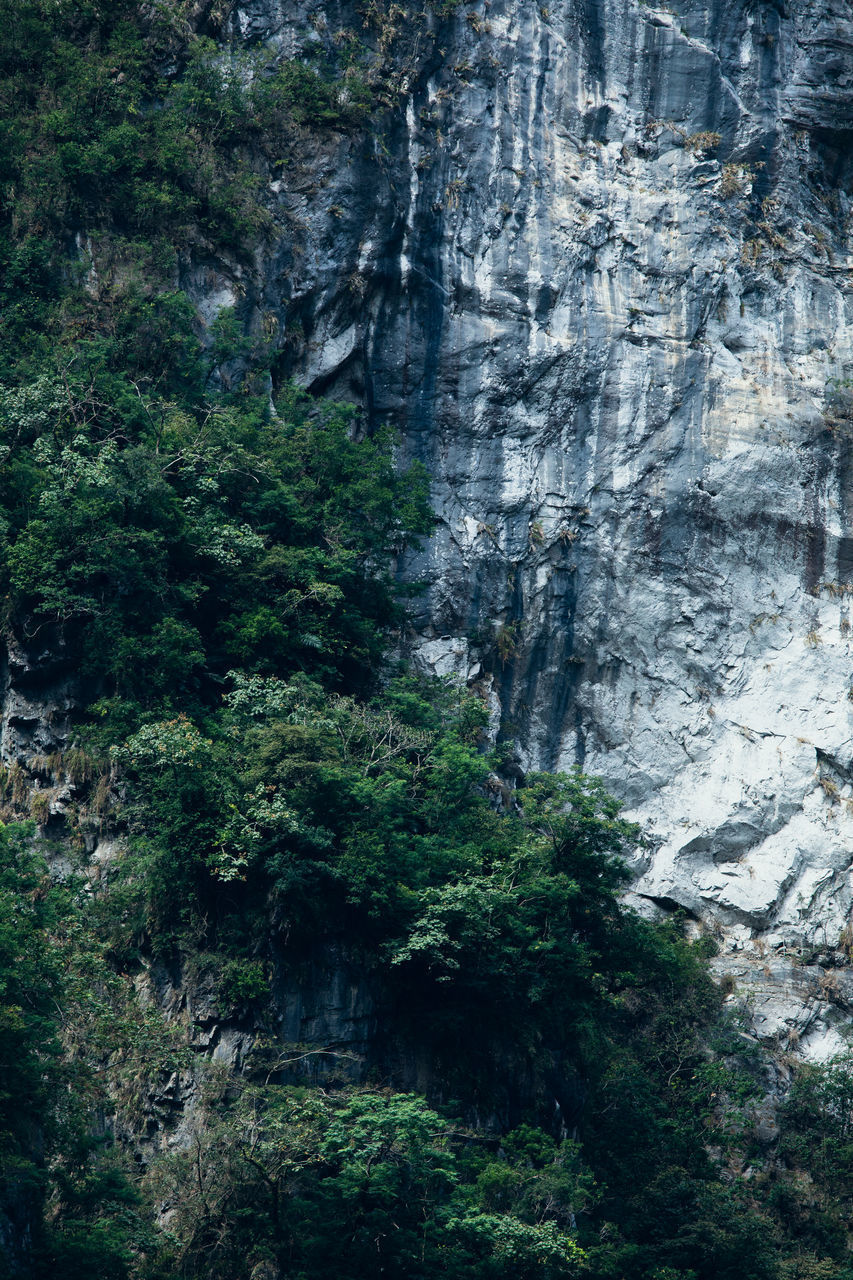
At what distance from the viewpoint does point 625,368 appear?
25.9 meters

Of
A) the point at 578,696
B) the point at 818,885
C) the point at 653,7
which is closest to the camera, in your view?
the point at 818,885

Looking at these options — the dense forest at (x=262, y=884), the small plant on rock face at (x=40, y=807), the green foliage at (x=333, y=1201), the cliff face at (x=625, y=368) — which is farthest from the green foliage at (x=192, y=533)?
the green foliage at (x=333, y=1201)

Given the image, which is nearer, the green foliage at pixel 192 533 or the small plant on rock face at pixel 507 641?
the green foliage at pixel 192 533

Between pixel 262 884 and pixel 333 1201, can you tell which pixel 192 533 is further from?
pixel 333 1201

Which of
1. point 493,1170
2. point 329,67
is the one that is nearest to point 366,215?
point 329,67

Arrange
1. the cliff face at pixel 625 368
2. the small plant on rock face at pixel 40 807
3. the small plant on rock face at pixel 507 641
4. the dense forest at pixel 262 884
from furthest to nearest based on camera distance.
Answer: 1. the small plant on rock face at pixel 507 641
2. the cliff face at pixel 625 368
3. the small plant on rock face at pixel 40 807
4. the dense forest at pixel 262 884

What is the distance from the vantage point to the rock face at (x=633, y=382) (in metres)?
24.9

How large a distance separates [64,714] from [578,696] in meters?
9.89

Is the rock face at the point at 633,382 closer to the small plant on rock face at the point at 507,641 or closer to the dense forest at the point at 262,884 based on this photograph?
the small plant on rock face at the point at 507,641

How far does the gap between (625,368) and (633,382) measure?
29 centimetres

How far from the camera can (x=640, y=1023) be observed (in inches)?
878

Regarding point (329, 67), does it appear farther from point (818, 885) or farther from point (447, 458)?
point (818, 885)

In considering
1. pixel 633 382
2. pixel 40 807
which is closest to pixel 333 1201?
pixel 40 807

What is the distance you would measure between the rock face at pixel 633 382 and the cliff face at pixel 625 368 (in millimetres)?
48
